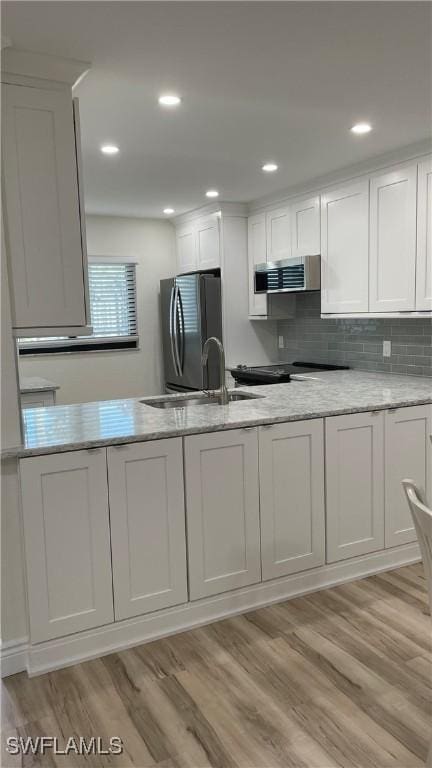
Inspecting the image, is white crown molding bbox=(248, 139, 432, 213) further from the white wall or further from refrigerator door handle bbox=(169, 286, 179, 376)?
the white wall

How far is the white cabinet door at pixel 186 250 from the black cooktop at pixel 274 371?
50.1 inches

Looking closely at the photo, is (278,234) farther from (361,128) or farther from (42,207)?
(42,207)

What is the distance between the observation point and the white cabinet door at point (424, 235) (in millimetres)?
3480

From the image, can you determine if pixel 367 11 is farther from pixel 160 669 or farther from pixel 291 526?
pixel 160 669

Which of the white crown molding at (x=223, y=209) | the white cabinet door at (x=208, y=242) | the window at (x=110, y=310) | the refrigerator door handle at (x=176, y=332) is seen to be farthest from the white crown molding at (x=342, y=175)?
the window at (x=110, y=310)

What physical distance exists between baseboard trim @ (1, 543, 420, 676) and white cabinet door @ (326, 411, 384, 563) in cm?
9

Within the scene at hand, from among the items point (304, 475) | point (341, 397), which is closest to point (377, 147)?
point (341, 397)

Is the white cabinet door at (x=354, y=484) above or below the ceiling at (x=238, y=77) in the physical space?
below

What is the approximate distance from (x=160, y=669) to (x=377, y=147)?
3.15 meters

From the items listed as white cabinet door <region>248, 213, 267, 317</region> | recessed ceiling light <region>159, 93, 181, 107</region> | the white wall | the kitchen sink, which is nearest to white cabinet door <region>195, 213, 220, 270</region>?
white cabinet door <region>248, 213, 267, 317</region>

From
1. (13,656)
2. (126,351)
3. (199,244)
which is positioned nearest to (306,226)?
(199,244)

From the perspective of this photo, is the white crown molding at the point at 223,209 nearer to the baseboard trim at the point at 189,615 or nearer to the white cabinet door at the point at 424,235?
the white cabinet door at the point at 424,235

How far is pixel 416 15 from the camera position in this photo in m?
2.02

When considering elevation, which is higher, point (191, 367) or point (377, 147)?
point (377, 147)
